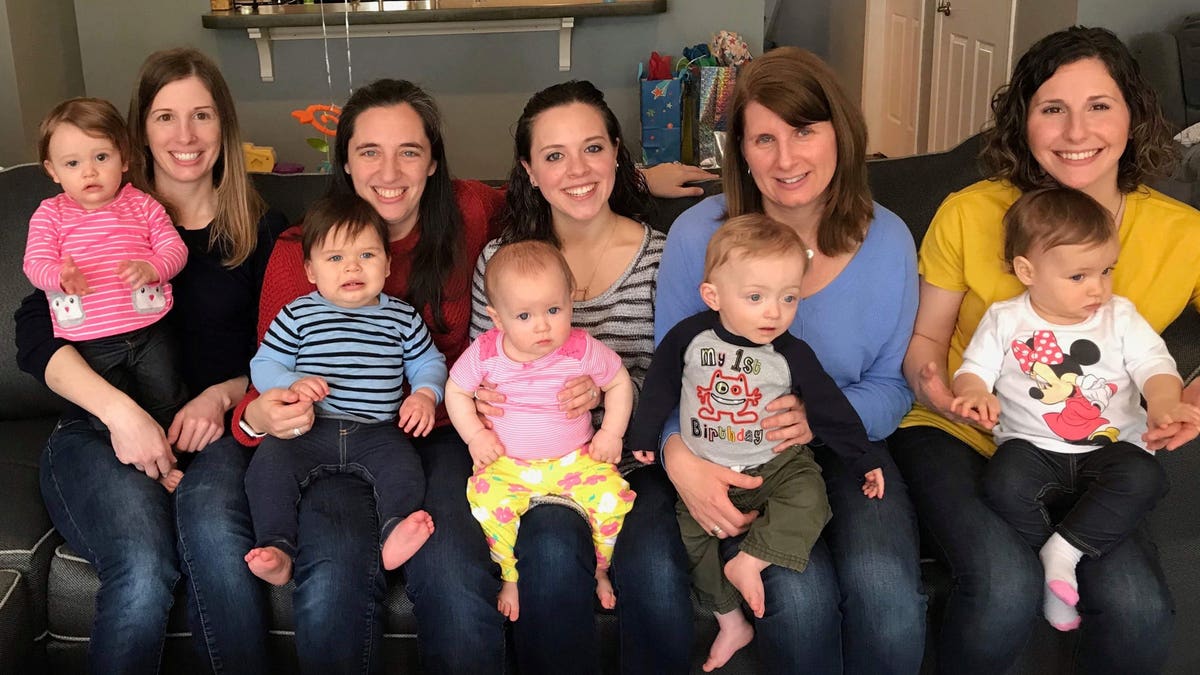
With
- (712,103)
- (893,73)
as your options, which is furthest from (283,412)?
(893,73)

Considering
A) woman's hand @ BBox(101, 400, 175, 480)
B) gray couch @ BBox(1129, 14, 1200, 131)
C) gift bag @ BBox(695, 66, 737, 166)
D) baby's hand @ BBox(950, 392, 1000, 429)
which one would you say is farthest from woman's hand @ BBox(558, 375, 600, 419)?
gray couch @ BBox(1129, 14, 1200, 131)

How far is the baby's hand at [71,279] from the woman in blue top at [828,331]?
3.45 feet

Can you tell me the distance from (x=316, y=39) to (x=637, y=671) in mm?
3773

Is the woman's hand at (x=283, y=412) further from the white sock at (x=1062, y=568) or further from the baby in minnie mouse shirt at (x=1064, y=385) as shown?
the white sock at (x=1062, y=568)

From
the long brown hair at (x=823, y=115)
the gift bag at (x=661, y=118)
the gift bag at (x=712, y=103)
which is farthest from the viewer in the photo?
the gift bag at (x=661, y=118)

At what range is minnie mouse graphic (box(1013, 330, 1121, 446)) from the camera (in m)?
1.89

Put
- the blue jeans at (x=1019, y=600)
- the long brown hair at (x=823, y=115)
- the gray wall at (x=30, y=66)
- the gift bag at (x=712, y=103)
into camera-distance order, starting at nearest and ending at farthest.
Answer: the blue jeans at (x=1019, y=600) → the long brown hair at (x=823, y=115) → the gray wall at (x=30, y=66) → the gift bag at (x=712, y=103)

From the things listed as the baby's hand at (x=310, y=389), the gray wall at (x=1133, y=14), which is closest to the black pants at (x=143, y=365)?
the baby's hand at (x=310, y=389)

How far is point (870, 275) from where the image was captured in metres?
2.01

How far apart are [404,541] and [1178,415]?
1276mm

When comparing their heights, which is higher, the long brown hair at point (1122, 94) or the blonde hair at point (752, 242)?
the long brown hair at point (1122, 94)

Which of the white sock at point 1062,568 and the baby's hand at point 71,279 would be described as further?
the baby's hand at point 71,279

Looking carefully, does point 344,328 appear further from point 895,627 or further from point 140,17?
point 140,17

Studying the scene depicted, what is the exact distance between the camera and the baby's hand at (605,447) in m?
1.97
